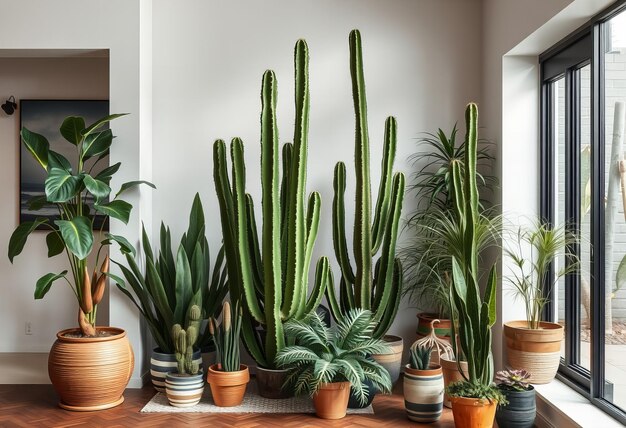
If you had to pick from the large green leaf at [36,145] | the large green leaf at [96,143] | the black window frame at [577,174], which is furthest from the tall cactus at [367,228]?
the large green leaf at [36,145]

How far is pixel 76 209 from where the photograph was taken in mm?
4688

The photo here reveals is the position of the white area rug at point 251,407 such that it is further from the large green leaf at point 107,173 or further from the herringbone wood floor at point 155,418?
the large green leaf at point 107,173

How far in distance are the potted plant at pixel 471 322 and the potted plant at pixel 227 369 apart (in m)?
1.41

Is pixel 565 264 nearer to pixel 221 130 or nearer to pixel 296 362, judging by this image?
pixel 296 362

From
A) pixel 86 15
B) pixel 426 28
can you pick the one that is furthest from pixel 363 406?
pixel 86 15

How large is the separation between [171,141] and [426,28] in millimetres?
2225

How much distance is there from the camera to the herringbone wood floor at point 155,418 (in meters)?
4.00

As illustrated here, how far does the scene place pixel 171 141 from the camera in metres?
5.29

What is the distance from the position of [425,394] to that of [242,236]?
159cm

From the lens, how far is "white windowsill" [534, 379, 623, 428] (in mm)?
3404

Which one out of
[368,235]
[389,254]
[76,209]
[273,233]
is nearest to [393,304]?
[389,254]

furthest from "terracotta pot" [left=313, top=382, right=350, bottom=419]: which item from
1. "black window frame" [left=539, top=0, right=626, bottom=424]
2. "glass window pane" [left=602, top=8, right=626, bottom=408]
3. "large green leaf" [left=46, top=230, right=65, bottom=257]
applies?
"large green leaf" [left=46, top=230, right=65, bottom=257]

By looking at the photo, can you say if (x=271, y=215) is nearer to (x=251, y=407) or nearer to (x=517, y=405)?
(x=251, y=407)

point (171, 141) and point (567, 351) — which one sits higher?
point (171, 141)
